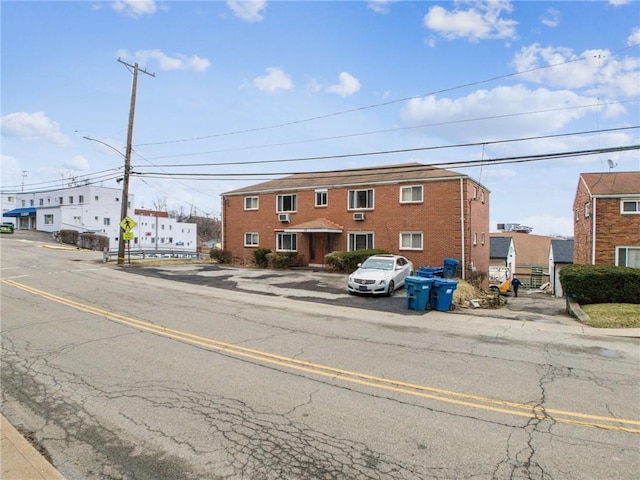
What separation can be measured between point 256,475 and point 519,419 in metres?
3.13

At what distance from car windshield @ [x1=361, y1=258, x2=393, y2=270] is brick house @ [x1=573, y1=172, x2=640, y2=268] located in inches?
545

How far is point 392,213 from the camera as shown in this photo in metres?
24.6

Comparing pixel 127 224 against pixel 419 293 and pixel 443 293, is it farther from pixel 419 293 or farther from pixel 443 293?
pixel 443 293

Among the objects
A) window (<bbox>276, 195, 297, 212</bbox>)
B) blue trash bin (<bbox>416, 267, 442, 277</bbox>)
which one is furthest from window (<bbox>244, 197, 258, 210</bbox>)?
blue trash bin (<bbox>416, 267, 442, 277</bbox>)

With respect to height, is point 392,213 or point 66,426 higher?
point 392,213

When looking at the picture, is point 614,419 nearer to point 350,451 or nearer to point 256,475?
point 350,451

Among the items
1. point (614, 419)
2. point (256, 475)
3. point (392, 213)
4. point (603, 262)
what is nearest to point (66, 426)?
point (256, 475)

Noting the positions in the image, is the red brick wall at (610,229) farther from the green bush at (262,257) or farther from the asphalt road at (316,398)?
the green bush at (262,257)

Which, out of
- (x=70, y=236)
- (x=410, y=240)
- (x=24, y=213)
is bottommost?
(x=410, y=240)

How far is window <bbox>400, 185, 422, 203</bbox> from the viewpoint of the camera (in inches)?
931

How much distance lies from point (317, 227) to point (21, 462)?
73.4 ft

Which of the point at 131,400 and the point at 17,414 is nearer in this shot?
the point at 17,414

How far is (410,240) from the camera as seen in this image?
24.0 m

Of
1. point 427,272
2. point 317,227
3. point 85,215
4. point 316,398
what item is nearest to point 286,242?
point 317,227
